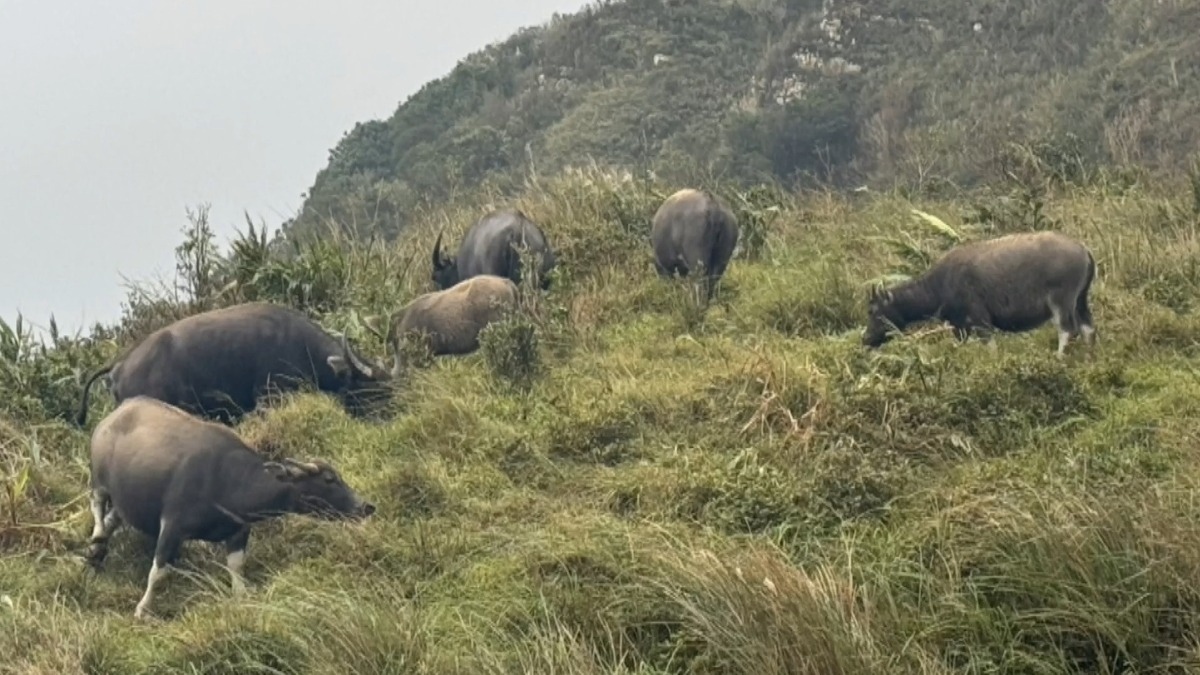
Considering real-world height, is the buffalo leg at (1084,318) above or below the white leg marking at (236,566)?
below

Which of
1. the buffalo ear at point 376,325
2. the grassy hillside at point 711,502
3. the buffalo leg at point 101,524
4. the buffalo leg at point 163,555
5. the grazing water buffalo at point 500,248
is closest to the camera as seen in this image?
the grassy hillside at point 711,502

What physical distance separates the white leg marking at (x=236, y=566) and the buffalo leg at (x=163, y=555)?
0.91ft

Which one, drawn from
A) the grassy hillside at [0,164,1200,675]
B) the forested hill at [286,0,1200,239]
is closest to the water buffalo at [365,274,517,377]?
the grassy hillside at [0,164,1200,675]

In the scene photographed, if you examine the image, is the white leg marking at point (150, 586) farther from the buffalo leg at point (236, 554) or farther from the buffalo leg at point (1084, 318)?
the buffalo leg at point (1084, 318)

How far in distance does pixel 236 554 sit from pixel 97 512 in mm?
1059

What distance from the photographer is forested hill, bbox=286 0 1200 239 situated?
25.8m

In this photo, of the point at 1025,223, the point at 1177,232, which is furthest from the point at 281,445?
the point at 1177,232

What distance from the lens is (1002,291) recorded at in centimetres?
859

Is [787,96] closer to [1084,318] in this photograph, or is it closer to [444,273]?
[444,273]

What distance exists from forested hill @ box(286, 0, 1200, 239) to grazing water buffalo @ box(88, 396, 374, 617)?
1482 centimetres

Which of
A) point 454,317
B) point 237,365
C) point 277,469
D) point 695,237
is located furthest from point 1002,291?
point 237,365

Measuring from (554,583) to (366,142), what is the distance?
35367mm

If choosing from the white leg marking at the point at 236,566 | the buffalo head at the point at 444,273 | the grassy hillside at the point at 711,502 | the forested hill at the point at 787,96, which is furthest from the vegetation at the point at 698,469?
the forested hill at the point at 787,96

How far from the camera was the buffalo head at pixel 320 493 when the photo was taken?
6793mm
